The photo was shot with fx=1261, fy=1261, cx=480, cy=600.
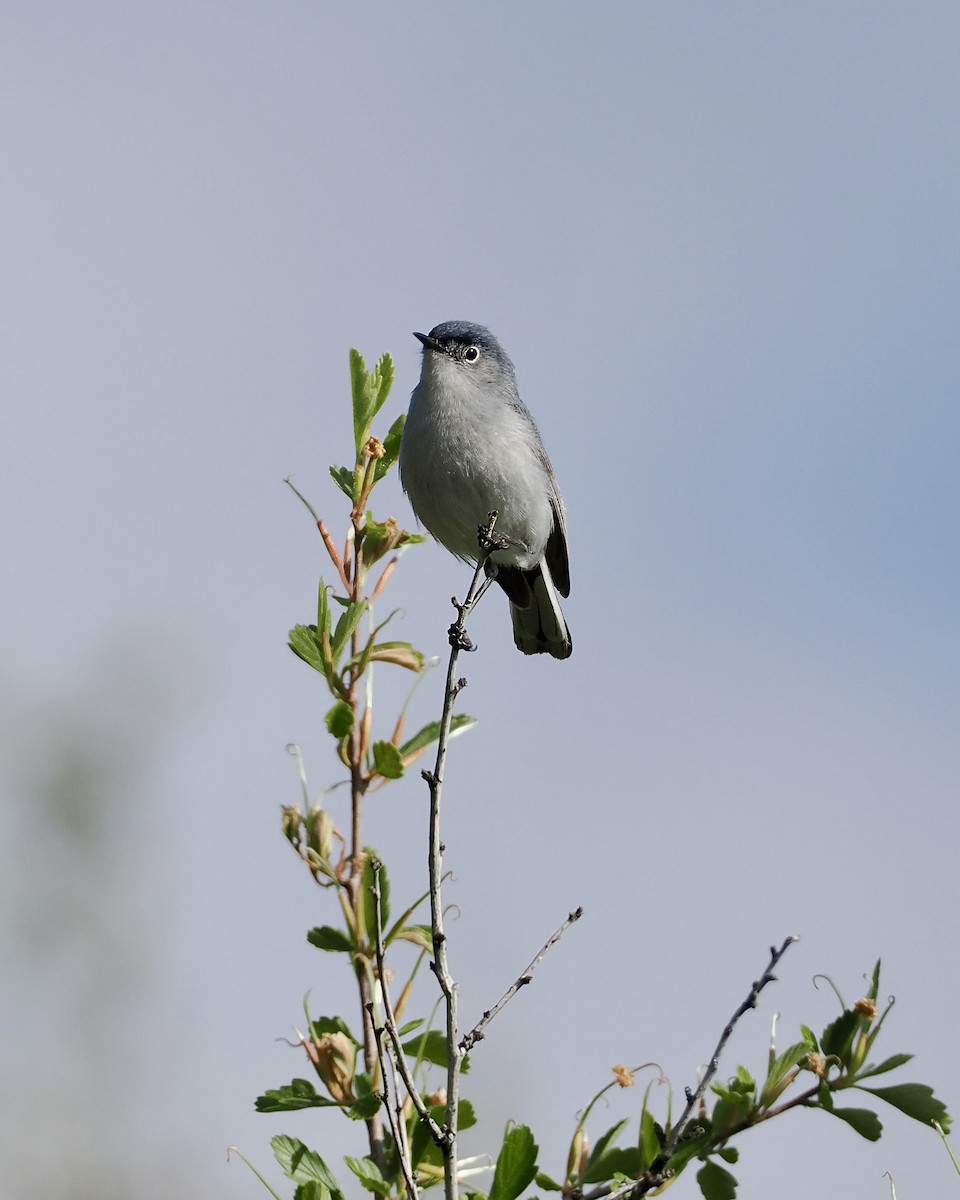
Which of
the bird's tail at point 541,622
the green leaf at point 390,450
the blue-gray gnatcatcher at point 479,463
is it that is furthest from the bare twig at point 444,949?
the bird's tail at point 541,622

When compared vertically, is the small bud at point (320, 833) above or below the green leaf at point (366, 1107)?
above

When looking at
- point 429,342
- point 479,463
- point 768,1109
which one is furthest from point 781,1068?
point 429,342

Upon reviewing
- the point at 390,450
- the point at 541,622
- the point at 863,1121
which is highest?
the point at 541,622

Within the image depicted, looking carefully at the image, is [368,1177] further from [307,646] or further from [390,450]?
[390,450]

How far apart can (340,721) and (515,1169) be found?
76cm

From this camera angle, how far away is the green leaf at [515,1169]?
1.69 meters

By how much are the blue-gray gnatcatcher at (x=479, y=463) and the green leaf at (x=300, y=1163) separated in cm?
329

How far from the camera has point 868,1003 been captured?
1.83 m

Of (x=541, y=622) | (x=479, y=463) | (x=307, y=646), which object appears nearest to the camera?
(x=307, y=646)

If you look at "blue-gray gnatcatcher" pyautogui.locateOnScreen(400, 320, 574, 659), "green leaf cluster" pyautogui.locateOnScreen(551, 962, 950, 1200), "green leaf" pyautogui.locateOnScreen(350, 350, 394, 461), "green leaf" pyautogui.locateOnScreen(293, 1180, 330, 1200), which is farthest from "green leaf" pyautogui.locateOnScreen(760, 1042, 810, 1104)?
"blue-gray gnatcatcher" pyautogui.locateOnScreen(400, 320, 574, 659)

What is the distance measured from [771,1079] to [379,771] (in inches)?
30.5

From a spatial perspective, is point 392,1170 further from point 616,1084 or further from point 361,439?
point 361,439

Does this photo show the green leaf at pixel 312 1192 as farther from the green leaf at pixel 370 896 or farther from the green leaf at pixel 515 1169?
the green leaf at pixel 370 896

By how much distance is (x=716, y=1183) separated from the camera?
1849 millimetres
